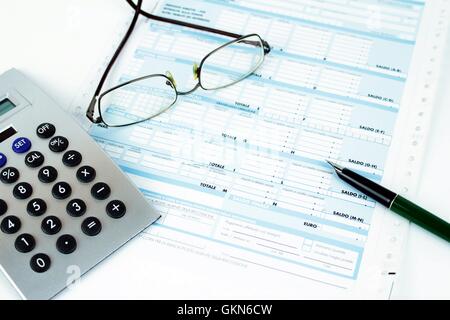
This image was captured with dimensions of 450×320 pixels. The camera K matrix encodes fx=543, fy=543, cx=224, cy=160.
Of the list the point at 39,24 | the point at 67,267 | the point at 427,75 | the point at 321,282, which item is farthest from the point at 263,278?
the point at 39,24

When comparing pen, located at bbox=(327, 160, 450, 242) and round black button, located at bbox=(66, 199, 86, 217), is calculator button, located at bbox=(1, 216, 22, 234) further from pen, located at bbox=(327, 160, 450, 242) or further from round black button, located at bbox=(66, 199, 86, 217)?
pen, located at bbox=(327, 160, 450, 242)

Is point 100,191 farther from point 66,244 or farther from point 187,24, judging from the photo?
point 187,24

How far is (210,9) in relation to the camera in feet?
2.08

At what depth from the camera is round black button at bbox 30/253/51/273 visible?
0.45 metres

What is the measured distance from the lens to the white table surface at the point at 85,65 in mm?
467

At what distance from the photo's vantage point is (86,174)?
489 millimetres

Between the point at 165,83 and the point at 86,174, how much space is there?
0.14m

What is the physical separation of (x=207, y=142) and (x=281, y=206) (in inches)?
3.9

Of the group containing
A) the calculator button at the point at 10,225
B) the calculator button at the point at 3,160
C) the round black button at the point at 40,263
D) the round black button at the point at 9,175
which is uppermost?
the calculator button at the point at 3,160

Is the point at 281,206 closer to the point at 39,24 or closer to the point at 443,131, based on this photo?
the point at 443,131

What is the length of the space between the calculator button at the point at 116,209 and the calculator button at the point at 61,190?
37mm

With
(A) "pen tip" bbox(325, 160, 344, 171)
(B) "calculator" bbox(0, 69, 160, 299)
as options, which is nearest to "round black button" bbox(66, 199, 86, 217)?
(B) "calculator" bbox(0, 69, 160, 299)

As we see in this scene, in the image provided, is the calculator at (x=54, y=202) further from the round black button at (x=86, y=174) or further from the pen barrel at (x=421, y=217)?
the pen barrel at (x=421, y=217)

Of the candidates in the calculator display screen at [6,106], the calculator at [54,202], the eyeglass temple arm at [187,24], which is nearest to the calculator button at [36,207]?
the calculator at [54,202]
